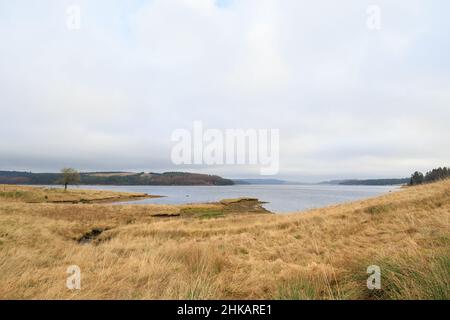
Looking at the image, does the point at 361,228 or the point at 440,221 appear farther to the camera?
the point at 361,228

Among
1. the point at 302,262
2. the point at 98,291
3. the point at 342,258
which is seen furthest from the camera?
the point at 302,262

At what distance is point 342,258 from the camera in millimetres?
7039

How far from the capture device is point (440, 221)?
9852mm

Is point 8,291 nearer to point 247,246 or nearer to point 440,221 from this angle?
point 247,246

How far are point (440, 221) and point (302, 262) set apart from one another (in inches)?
216
